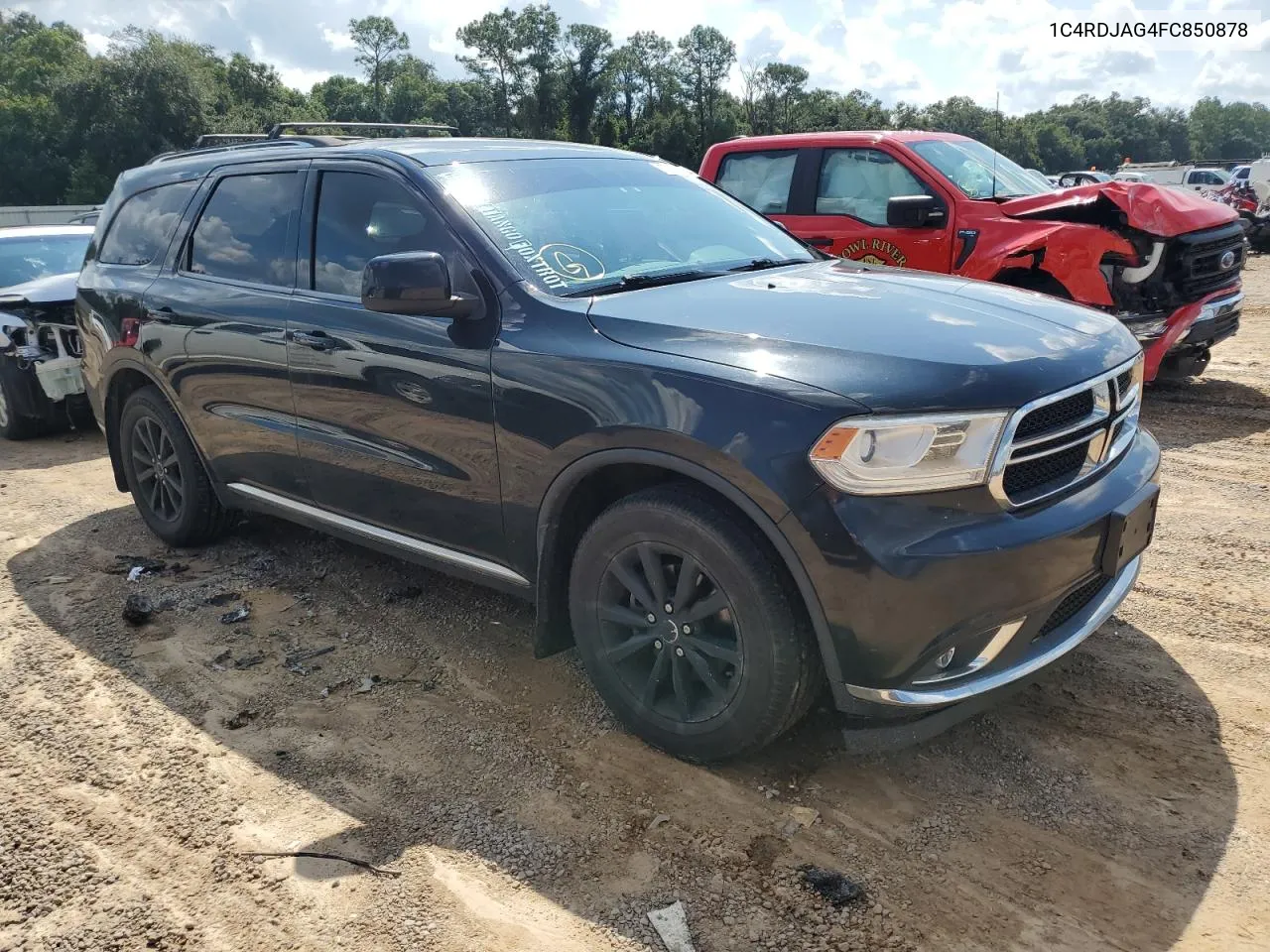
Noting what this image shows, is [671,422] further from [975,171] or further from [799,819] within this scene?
[975,171]

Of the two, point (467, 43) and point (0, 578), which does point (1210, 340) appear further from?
point (467, 43)

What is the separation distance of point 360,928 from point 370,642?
1.68 meters

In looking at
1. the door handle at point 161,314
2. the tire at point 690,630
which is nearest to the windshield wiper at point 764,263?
the tire at point 690,630

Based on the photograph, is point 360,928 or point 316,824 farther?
point 316,824

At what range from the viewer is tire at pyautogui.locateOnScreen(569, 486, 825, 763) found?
107 inches

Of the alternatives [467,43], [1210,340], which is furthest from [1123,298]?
[467,43]

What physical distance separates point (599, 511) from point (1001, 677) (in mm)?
1278

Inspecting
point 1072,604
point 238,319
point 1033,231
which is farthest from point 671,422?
point 1033,231

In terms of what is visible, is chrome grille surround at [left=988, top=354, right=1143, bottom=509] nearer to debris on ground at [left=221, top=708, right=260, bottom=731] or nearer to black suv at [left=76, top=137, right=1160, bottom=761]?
black suv at [left=76, top=137, right=1160, bottom=761]

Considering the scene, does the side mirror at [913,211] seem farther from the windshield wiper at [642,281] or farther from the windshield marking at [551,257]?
the windshield marking at [551,257]

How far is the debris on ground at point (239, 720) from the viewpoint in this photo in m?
3.50

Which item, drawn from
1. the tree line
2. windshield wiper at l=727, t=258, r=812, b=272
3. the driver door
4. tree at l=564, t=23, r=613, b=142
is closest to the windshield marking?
the driver door

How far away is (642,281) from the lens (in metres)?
3.43

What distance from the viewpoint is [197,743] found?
339 centimetres
